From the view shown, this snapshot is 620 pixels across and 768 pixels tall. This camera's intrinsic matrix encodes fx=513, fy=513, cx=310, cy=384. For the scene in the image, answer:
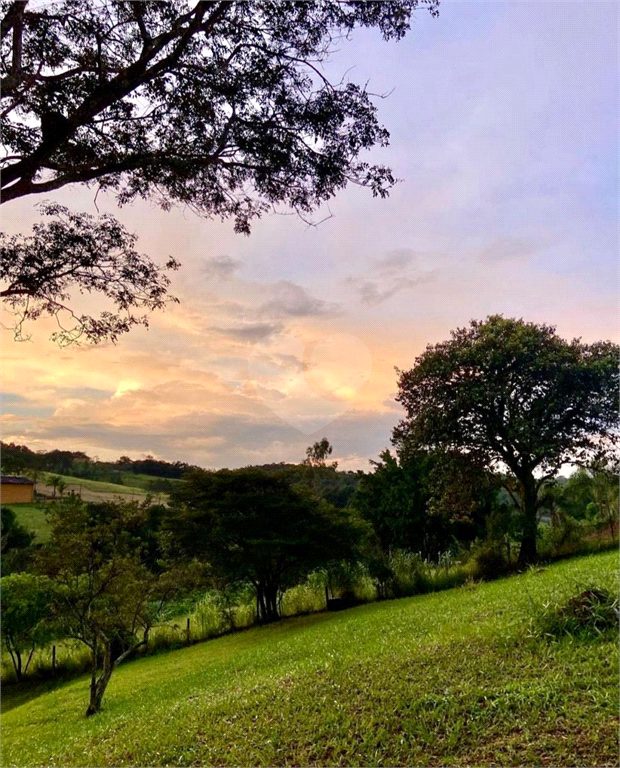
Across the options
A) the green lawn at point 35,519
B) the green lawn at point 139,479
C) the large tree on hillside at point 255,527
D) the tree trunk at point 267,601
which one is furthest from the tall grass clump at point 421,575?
the green lawn at point 35,519

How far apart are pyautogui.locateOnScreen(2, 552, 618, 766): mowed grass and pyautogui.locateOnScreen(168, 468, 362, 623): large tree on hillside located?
4.68 metres

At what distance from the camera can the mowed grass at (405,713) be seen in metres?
2.22

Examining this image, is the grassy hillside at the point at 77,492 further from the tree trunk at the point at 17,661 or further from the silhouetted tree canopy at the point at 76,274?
the tree trunk at the point at 17,661

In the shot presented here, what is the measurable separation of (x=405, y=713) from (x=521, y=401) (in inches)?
309

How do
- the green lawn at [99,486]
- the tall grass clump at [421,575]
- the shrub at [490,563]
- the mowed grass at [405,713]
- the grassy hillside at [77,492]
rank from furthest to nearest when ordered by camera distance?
the tall grass clump at [421,575] < the shrub at [490,563] < the grassy hillside at [77,492] < the green lawn at [99,486] < the mowed grass at [405,713]

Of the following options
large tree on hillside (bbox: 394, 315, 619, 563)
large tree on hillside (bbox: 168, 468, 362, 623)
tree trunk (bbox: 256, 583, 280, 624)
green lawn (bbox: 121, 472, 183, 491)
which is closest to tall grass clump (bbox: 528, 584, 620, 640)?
green lawn (bbox: 121, 472, 183, 491)

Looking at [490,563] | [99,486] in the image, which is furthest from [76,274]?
[490,563]

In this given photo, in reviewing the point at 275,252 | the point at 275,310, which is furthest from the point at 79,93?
the point at 275,310

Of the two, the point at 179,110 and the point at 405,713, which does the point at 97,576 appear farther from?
the point at 179,110

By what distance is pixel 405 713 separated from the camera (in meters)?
2.53

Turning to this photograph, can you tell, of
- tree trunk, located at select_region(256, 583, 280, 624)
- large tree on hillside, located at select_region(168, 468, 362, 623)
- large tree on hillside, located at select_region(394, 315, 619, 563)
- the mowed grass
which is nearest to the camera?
the mowed grass

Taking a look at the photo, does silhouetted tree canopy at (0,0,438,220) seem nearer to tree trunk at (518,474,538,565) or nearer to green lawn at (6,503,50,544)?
green lawn at (6,503,50,544)

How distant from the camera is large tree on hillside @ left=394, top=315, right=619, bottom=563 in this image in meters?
9.34

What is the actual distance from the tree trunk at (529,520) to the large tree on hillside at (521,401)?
0.02 m
